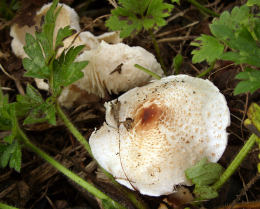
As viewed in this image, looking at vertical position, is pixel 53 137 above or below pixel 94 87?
below

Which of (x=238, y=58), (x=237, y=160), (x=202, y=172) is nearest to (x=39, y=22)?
(x=238, y=58)

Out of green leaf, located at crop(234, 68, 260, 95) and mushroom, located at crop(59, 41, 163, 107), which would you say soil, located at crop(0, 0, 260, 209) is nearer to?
mushroom, located at crop(59, 41, 163, 107)

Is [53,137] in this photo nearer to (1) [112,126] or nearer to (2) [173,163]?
(1) [112,126]

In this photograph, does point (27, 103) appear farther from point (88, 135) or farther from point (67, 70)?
point (88, 135)

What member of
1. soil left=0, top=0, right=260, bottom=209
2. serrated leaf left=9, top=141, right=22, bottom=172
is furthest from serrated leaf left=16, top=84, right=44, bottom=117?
soil left=0, top=0, right=260, bottom=209

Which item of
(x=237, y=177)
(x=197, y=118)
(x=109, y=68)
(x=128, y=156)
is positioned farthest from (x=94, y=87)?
(x=237, y=177)

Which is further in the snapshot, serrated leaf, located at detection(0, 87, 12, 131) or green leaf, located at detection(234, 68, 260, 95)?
serrated leaf, located at detection(0, 87, 12, 131)
